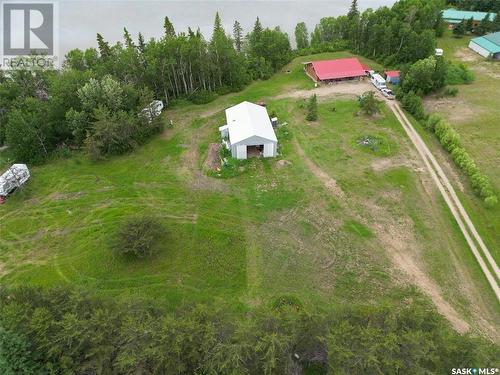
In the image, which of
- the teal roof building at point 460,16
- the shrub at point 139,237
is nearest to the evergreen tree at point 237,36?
the teal roof building at point 460,16

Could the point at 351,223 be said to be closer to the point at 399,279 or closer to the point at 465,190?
the point at 399,279

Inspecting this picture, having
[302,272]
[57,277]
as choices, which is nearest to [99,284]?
[57,277]

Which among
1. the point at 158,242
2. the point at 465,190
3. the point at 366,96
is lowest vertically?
the point at 158,242

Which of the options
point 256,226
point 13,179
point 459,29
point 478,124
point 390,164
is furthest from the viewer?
point 459,29

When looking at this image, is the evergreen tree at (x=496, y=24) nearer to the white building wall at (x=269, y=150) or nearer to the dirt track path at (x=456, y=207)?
the dirt track path at (x=456, y=207)

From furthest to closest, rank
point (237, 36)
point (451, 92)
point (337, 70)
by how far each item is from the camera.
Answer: point (237, 36), point (337, 70), point (451, 92)

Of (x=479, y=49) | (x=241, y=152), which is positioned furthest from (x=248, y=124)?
(x=479, y=49)

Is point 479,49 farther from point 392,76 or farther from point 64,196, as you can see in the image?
point 64,196

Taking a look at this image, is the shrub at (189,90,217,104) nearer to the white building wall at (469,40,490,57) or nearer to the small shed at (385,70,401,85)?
the small shed at (385,70,401,85)

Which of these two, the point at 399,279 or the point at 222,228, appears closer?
the point at 399,279
